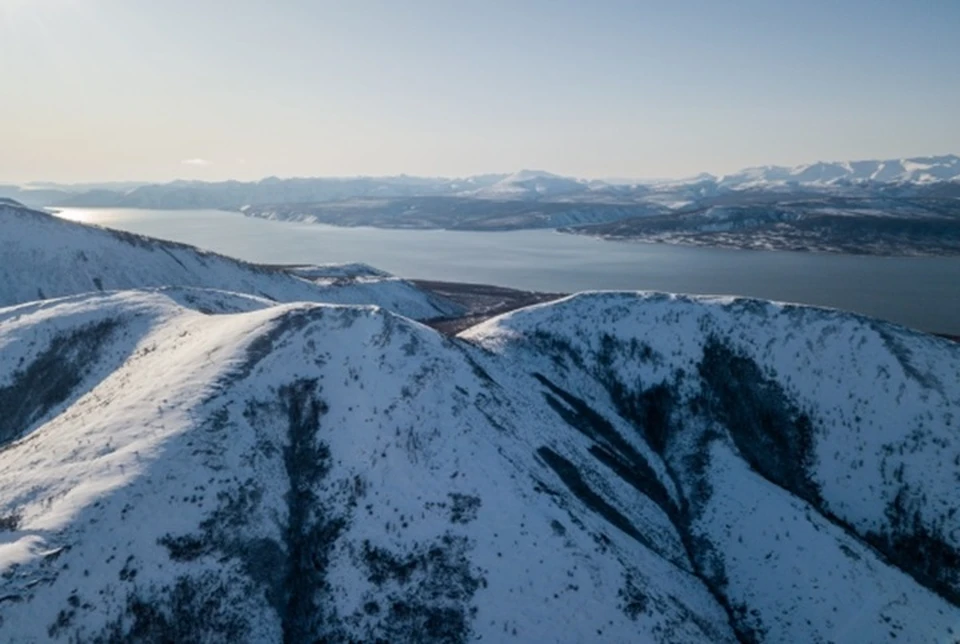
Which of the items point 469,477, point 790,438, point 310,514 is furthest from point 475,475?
point 790,438

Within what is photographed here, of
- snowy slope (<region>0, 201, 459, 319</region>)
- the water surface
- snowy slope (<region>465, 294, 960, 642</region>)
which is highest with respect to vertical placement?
snowy slope (<region>0, 201, 459, 319</region>)

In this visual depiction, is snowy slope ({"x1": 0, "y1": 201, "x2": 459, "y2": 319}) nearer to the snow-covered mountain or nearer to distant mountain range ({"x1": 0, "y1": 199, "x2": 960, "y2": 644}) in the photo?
the snow-covered mountain

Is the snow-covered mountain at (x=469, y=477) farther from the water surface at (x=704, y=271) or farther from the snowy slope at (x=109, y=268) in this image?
the water surface at (x=704, y=271)

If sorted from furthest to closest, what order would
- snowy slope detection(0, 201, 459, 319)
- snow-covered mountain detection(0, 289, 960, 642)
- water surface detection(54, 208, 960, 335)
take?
water surface detection(54, 208, 960, 335)
snowy slope detection(0, 201, 459, 319)
snow-covered mountain detection(0, 289, 960, 642)

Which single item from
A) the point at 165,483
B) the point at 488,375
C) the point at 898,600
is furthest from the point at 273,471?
the point at 898,600

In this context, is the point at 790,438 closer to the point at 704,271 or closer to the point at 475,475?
the point at 475,475

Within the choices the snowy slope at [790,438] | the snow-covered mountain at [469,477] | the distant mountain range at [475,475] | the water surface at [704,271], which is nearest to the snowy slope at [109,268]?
the snow-covered mountain at [469,477]

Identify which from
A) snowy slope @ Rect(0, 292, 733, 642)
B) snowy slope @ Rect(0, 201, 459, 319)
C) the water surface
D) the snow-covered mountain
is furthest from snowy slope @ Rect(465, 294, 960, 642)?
the water surface
